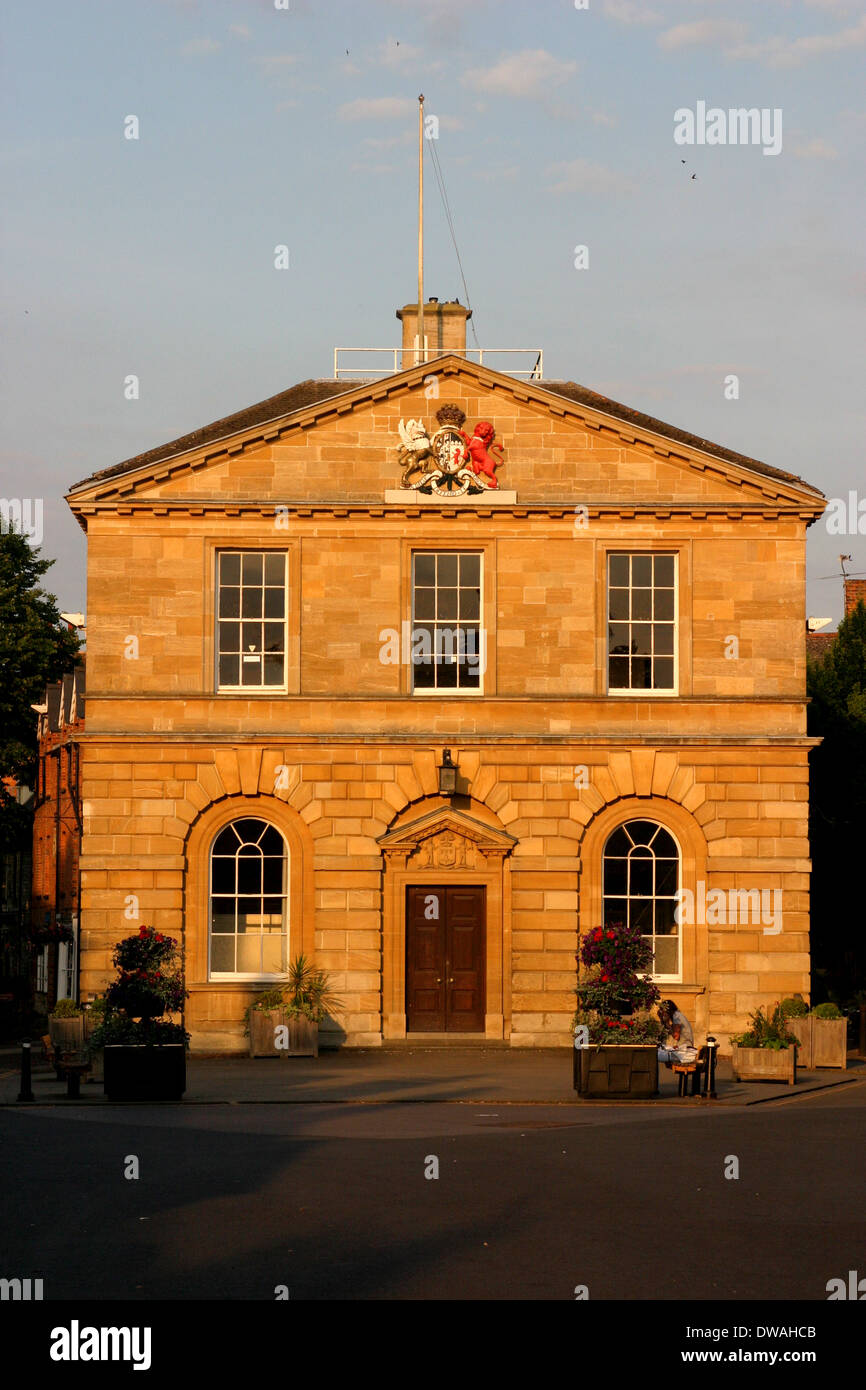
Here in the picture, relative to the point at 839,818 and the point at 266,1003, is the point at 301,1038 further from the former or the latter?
the point at 839,818

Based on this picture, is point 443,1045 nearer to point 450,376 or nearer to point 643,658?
point 643,658

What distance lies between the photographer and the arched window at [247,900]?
33.2 m

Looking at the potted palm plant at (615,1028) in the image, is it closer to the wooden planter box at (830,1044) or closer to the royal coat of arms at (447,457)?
the wooden planter box at (830,1044)

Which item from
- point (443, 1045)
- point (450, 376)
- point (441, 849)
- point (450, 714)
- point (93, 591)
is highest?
point (450, 376)

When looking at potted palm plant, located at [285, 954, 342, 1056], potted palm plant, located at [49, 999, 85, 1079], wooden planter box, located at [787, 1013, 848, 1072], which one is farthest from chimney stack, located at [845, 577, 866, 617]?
potted palm plant, located at [49, 999, 85, 1079]

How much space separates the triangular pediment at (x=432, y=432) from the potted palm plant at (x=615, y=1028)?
1015 centimetres

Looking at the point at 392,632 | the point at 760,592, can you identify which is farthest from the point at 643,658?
the point at 392,632

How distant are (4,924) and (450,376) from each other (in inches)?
1204

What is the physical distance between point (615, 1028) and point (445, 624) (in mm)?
10137

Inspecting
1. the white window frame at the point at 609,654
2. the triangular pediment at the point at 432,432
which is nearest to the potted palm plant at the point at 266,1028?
the white window frame at the point at 609,654

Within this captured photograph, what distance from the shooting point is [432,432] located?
33812 millimetres

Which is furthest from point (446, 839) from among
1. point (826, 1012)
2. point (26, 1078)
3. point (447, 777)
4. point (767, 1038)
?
point (26, 1078)

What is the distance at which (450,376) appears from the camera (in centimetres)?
3388

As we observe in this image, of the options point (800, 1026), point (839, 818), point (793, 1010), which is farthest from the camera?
point (839, 818)
